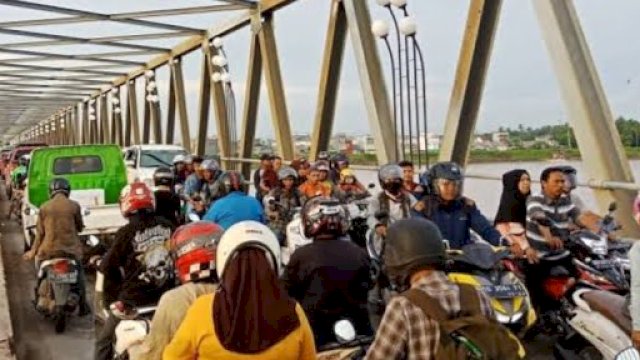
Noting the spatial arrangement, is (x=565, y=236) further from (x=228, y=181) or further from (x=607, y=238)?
(x=228, y=181)

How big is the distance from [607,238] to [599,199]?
7.63 feet

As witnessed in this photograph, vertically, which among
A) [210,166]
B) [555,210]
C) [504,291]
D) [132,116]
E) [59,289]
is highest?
[132,116]

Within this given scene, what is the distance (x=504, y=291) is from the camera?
4699 mm

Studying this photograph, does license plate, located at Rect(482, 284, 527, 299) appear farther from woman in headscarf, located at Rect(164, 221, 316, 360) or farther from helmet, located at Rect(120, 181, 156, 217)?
woman in headscarf, located at Rect(164, 221, 316, 360)

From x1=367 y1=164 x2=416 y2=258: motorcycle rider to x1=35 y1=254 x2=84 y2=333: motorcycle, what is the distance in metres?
2.62

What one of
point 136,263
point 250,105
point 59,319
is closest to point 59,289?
point 59,319

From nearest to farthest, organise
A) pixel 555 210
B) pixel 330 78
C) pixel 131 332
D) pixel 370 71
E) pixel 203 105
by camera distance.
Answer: pixel 131 332, pixel 555 210, pixel 370 71, pixel 330 78, pixel 203 105

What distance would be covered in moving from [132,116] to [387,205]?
29931mm

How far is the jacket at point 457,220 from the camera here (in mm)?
5504

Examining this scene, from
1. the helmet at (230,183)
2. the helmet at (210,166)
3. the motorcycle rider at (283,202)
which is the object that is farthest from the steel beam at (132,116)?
the helmet at (230,183)

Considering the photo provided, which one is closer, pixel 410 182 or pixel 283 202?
pixel 283 202

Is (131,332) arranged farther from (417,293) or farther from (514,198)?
(514,198)

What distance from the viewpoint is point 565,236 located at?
5.63 metres

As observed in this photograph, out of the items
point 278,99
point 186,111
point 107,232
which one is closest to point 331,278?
point 107,232
